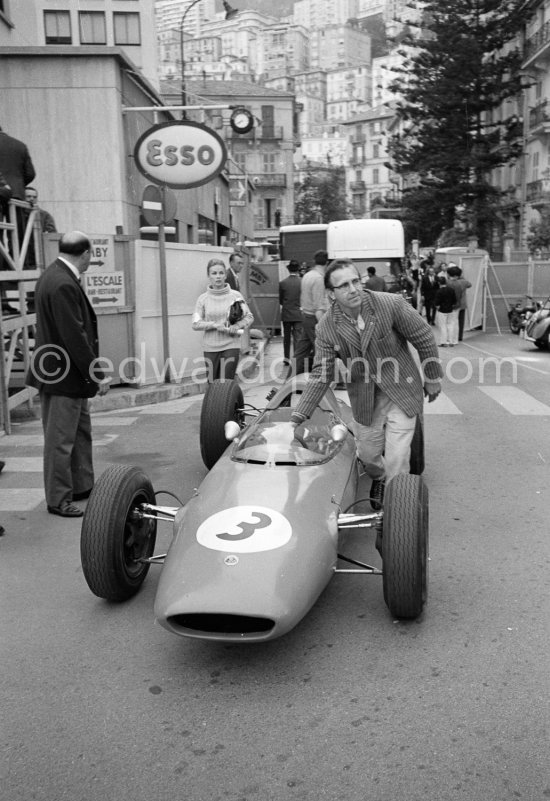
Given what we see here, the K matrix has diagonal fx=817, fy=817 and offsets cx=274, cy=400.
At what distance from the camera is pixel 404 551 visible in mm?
3957

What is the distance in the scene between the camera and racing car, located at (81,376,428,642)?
361 cm

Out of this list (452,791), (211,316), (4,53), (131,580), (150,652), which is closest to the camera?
(452,791)

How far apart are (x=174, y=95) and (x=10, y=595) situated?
59.3 metres

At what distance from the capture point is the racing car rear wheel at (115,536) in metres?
4.17

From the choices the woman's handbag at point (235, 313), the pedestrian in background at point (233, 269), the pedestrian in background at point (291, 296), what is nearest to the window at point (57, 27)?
the pedestrian in background at point (291, 296)

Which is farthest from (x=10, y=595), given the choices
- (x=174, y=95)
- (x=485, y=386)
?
(x=174, y=95)

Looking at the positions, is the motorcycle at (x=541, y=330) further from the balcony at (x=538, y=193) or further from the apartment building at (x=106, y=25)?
the apartment building at (x=106, y=25)

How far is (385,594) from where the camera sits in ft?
13.3

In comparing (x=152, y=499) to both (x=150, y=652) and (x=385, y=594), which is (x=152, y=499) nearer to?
(x=150, y=652)

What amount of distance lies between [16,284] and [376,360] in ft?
21.1

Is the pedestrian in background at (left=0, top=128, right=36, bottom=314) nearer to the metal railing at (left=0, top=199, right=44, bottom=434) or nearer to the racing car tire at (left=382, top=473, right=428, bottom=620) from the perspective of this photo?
the metal railing at (left=0, top=199, right=44, bottom=434)

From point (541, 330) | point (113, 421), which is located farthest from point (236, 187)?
point (113, 421)

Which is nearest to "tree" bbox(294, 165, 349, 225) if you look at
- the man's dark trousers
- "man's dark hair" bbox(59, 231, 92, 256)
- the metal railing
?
the metal railing

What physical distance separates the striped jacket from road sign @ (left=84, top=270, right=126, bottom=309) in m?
6.25
